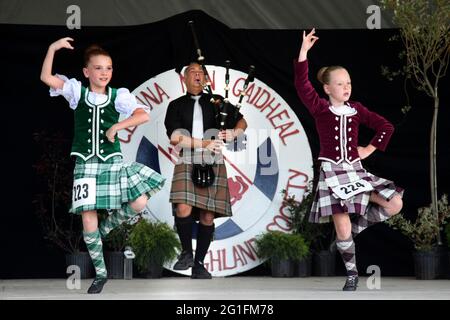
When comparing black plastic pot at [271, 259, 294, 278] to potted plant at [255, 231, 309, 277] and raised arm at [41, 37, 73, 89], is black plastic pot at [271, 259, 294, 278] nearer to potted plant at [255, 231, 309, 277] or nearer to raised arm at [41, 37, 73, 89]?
potted plant at [255, 231, 309, 277]

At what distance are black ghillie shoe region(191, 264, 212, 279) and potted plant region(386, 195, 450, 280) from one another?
1.61 metres

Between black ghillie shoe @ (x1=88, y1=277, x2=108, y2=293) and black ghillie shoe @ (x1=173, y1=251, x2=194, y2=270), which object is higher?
black ghillie shoe @ (x1=173, y1=251, x2=194, y2=270)

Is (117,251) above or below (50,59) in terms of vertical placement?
below

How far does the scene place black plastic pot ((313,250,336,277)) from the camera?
997 cm

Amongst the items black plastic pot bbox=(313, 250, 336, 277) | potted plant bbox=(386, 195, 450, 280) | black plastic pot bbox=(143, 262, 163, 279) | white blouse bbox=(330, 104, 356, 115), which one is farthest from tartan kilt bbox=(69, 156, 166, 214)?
potted plant bbox=(386, 195, 450, 280)

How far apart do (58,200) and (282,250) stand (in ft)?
6.41

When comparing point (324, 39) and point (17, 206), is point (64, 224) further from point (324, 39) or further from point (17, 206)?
point (324, 39)

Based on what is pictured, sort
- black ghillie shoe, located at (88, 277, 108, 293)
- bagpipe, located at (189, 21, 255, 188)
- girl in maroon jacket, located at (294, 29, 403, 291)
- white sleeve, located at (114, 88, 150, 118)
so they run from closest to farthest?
black ghillie shoe, located at (88, 277, 108, 293), white sleeve, located at (114, 88, 150, 118), girl in maroon jacket, located at (294, 29, 403, 291), bagpipe, located at (189, 21, 255, 188)

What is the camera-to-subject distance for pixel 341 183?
26.9ft

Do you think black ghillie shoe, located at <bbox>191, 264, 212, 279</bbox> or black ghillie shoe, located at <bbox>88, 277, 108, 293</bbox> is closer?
black ghillie shoe, located at <bbox>88, 277, 108, 293</bbox>

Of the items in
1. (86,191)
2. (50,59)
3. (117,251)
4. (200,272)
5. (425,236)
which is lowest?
(200,272)

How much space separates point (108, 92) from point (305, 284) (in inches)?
90.1

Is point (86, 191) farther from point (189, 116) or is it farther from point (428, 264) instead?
point (428, 264)

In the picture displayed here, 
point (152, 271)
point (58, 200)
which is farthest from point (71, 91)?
point (152, 271)
